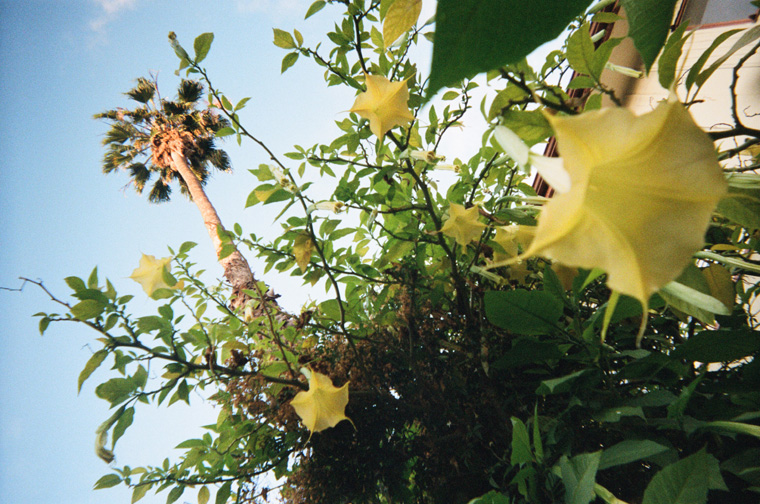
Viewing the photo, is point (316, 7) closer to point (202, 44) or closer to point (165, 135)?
point (202, 44)

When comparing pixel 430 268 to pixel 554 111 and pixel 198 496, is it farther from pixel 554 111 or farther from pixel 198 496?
pixel 198 496

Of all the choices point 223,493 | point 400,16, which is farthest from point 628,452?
point 223,493

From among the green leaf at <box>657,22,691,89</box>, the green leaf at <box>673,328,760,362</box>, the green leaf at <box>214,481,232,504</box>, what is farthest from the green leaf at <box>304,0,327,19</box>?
the green leaf at <box>214,481,232,504</box>

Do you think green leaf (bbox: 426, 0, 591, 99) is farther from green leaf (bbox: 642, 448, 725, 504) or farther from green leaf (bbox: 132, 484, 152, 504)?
green leaf (bbox: 132, 484, 152, 504)

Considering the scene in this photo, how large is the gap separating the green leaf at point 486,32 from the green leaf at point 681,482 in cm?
41

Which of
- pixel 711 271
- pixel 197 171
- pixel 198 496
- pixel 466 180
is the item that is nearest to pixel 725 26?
pixel 466 180

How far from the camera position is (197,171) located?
763cm

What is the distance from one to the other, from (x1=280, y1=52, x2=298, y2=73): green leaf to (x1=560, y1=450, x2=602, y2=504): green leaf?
939mm

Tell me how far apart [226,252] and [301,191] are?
246mm

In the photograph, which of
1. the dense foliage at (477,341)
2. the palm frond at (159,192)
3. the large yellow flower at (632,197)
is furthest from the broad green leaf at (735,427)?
the palm frond at (159,192)

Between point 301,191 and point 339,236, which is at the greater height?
point 301,191

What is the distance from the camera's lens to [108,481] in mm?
847

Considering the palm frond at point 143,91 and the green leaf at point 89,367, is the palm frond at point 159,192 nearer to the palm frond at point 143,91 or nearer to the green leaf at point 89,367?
the palm frond at point 143,91

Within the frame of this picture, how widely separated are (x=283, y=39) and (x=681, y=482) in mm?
1025
